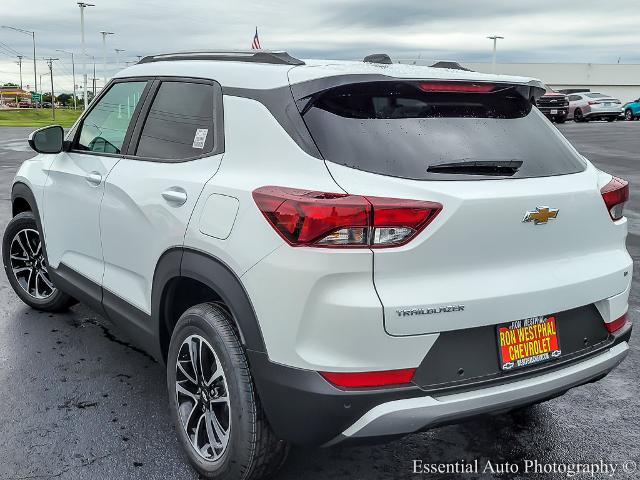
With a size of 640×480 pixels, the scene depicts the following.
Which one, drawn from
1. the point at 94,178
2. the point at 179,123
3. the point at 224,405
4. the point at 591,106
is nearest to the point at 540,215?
the point at 224,405

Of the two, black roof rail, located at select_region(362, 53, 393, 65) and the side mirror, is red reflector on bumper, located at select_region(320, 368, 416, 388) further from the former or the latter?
the side mirror

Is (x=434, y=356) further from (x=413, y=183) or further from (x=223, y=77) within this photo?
(x=223, y=77)

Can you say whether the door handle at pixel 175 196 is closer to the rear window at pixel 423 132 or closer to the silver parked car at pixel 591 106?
the rear window at pixel 423 132

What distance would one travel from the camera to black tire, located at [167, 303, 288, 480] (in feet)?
9.04

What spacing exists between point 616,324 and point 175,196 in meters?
2.06

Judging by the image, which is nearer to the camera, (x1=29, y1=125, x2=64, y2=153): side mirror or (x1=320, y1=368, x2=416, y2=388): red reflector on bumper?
(x1=320, y1=368, x2=416, y2=388): red reflector on bumper

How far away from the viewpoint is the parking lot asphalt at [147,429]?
10.5ft

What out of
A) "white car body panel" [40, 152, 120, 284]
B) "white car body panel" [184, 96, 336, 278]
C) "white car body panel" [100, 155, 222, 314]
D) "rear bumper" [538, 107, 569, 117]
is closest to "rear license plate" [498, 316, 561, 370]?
"white car body panel" [184, 96, 336, 278]

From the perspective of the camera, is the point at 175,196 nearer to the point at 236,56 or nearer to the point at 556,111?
the point at 236,56

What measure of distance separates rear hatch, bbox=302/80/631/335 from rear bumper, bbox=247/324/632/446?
0.26m

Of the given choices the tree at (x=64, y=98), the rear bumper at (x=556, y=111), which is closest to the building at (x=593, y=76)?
the rear bumper at (x=556, y=111)

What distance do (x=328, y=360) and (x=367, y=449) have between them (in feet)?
3.44

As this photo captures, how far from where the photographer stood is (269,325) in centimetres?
258

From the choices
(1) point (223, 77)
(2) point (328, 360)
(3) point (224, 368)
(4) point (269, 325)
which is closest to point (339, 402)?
(2) point (328, 360)
